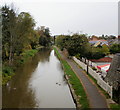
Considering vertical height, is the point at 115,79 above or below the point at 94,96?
above

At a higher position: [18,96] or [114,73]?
[114,73]

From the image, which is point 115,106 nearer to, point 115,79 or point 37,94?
point 115,79

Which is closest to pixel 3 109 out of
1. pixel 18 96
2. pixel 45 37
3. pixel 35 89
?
pixel 18 96

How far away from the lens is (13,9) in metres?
26.6

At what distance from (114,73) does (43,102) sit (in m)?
5.77

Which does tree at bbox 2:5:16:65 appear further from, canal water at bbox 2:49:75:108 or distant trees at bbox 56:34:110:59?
distant trees at bbox 56:34:110:59

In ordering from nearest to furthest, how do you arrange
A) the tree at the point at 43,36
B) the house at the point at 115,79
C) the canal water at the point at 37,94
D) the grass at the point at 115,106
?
the grass at the point at 115,106 → the house at the point at 115,79 → the canal water at the point at 37,94 → the tree at the point at 43,36

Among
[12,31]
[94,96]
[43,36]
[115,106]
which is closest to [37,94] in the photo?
[94,96]

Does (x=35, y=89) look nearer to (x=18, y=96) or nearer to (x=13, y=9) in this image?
(x=18, y=96)

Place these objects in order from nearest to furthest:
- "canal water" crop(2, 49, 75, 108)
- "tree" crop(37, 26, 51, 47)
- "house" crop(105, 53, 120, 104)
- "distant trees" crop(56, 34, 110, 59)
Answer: "house" crop(105, 53, 120, 104) < "canal water" crop(2, 49, 75, 108) < "distant trees" crop(56, 34, 110, 59) < "tree" crop(37, 26, 51, 47)

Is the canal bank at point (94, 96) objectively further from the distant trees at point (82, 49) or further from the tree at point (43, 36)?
the tree at point (43, 36)

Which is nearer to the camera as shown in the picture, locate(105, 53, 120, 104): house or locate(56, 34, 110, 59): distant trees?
locate(105, 53, 120, 104): house

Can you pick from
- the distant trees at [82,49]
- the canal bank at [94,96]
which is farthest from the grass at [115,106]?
the distant trees at [82,49]

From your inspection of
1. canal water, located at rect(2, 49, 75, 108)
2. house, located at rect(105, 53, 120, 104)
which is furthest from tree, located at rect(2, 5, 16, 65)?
house, located at rect(105, 53, 120, 104)
